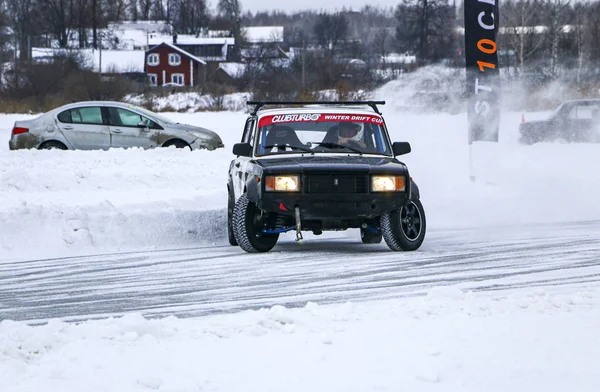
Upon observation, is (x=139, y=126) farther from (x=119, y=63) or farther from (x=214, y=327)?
(x=119, y=63)

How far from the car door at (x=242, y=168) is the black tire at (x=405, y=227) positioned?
1.57m

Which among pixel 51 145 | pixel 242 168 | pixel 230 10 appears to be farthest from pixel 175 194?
pixel 230 10

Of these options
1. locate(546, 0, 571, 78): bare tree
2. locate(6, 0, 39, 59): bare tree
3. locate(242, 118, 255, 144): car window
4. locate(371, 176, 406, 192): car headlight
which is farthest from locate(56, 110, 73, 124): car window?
locate(6, 0, 39, 59): bare tree

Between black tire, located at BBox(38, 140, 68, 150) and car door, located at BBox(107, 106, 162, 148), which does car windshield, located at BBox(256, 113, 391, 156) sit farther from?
black tire, located at BBox(38, 140, 68, 150)

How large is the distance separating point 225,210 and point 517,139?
18.0 metres

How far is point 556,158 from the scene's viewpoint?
23.3 meters

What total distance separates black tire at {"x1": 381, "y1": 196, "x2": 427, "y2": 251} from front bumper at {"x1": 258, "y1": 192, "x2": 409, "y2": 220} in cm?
26

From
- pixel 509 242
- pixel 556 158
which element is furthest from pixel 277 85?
pixel 509 242

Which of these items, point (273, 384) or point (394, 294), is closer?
point (273, 384)

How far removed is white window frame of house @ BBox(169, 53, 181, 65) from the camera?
9830 centimetres

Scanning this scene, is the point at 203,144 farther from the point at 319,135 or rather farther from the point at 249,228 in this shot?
the point at 249,228

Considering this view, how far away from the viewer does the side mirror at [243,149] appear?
404 inches

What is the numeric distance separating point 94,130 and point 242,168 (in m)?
10.3

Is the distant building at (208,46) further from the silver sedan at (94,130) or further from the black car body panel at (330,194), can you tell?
the black car body panel at (330,194)
